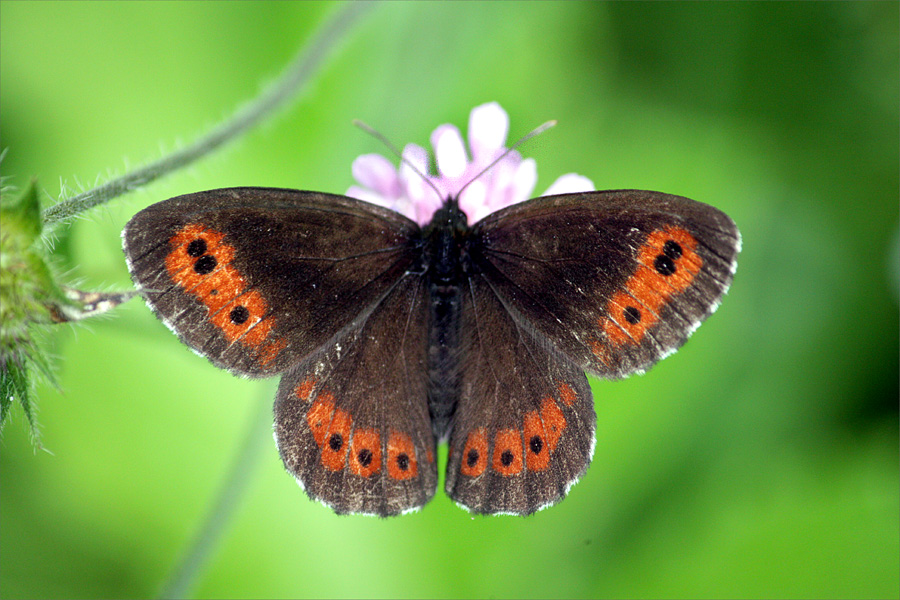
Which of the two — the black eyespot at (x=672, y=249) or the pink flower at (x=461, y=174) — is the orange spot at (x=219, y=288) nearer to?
the pink flower at (x=461, y=174)

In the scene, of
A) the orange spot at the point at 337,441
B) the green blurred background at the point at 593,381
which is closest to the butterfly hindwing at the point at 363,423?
the orange spot at the point at 337,441

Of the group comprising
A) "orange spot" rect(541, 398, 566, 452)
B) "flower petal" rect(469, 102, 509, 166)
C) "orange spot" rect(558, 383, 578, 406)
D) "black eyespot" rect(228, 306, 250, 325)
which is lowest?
"orange spot" rect(541, 398, 566, 452)

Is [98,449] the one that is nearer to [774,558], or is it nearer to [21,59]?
[21,59]

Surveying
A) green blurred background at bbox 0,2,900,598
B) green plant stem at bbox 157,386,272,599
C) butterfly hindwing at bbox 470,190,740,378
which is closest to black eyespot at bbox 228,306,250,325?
butterfly hindwing at bbox 470,190,740,378

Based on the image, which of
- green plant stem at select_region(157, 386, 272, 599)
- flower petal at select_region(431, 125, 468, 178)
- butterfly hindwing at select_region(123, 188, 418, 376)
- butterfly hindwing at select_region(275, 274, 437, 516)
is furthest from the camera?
green plant stem at select_region(157, 386, 272, 599)

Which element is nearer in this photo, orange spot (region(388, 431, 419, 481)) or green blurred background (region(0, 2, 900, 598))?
orange spot (region(388, 431, 419, 481))

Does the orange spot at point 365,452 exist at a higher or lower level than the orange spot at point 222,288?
lower

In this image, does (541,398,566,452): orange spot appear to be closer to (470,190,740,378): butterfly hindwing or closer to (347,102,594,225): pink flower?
A: (470,190,740,378): butterfly hindwing
